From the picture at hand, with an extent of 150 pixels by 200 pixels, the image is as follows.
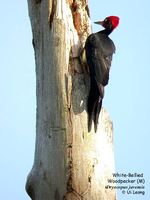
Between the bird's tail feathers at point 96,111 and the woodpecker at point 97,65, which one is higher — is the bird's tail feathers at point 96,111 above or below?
below

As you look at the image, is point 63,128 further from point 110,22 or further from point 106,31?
point 110,22

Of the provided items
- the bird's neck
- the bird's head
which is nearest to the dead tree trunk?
the bird's neck

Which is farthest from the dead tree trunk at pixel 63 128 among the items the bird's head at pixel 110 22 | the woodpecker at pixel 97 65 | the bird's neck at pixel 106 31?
the bird's head at pixel 110 22

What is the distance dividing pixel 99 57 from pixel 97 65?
158mm

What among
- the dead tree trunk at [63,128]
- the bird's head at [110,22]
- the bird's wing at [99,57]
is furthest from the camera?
the bird's head at [110,22]

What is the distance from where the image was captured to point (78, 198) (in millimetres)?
4430

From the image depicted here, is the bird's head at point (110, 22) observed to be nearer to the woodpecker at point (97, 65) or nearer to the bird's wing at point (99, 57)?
the woodpecker at point (97, 65)

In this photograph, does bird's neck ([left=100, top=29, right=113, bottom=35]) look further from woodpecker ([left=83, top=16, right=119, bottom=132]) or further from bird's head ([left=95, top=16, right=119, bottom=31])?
woodpecker ([left=83, top=16, right=119, bottom=132])

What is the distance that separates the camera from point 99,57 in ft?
16.3

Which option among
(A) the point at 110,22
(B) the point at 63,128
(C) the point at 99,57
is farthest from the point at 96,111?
(A) the point at 110,22

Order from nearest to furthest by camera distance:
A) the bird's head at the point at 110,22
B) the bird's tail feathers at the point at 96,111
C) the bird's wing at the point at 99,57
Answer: the bird's tail feathers at the point at 96,111 → the bird's wing at the point at 99,57 → the bird's head at the point at 110,22

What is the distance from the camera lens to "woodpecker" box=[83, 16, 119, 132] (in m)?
4.62

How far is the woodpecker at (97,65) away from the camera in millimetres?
4625

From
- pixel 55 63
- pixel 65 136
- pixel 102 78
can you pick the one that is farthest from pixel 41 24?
pixel 65 136
